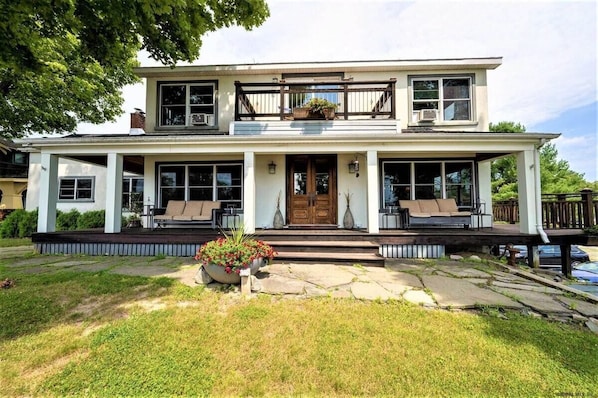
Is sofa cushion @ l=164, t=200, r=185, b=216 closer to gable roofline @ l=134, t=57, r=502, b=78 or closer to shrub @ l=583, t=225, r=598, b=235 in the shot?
gable roofline @ l=134, t=57, r=502, b=78

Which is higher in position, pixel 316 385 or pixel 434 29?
pixel 434 29

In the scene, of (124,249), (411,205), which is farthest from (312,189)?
(124,249)

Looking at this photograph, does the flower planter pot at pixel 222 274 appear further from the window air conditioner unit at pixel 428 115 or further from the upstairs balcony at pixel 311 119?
the window air conditioner unit at pixel 428 115

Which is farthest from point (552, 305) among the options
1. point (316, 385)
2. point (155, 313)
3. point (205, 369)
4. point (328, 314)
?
point (155, 313)

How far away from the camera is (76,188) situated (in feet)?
43.1

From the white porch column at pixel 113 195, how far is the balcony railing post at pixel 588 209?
499 inches

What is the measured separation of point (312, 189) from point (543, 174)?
27.7m

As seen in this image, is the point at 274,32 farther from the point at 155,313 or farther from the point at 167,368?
A: the point at 167,368

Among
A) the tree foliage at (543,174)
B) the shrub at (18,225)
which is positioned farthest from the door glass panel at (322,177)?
the tree foliage at (543,174)

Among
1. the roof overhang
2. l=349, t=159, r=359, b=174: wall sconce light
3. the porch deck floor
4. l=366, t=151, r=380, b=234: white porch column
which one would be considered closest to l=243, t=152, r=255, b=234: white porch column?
the porch deck floor

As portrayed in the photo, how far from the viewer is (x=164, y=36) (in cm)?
577

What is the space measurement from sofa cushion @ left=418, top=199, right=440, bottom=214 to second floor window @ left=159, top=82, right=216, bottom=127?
7736mm

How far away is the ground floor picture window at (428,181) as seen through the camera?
863cm

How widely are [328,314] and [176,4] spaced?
5.59 meters
